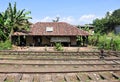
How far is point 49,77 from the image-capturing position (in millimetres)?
10688

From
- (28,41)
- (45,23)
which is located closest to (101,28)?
(45,23)

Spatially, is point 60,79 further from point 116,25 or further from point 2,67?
point 116,25

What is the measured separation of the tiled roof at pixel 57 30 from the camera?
113 feet

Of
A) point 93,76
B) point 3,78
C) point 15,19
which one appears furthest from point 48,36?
point 3,78

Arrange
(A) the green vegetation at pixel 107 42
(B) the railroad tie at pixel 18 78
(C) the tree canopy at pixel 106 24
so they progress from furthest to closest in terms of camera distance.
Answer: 1. (C) the tree canopy at pixel 106 24
2. (A) the green vegetation at pixel 107 42
3. (B) the railroad tie at pixel 18 78

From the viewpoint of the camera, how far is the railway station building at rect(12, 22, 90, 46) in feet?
112

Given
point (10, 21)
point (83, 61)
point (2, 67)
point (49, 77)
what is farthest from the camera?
point (10, 21)

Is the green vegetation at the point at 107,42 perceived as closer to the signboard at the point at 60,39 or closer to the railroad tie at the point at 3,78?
the signboard at the point at 60,39

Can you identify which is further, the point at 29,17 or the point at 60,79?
the point at 29,17

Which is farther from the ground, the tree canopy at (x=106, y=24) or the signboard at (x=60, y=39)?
the tree canopy at (x=106, y=24)

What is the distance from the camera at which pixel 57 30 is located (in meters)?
36.2

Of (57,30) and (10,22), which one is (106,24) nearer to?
(57,30)

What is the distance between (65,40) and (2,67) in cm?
2173

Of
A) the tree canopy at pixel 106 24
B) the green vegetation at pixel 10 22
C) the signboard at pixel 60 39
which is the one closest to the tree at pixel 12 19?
the green vegetation at pixel 10 22
